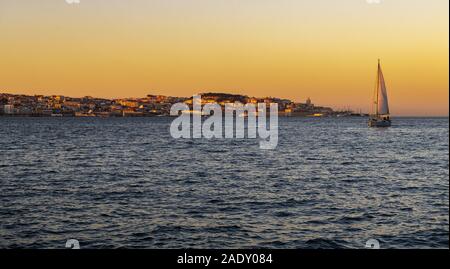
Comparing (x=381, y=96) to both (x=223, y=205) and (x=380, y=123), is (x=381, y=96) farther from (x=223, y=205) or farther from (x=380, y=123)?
(x=223, y=205)

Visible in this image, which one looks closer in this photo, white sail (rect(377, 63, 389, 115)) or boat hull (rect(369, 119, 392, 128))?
white sail (rect(377, 63, 389, 115))

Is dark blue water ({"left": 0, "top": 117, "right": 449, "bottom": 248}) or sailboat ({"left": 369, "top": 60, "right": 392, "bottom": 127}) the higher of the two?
sailboat ({"left": 369, "top": 60, "right": 392, "bottom": 127})

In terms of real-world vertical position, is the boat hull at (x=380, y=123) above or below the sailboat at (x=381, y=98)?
below

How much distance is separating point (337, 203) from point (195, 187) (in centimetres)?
822

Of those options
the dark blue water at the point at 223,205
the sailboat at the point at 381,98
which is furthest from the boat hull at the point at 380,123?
the dark blue water at the point at 223,205

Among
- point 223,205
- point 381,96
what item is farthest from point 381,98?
point 223,205

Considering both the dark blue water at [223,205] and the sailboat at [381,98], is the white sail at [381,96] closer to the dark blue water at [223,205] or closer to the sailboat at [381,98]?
the sailboat at [381,98]

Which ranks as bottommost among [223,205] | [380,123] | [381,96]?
[223,205]

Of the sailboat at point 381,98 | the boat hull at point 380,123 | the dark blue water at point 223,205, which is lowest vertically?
the dark blue water at point 223,205

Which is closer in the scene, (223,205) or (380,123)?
(223,205)

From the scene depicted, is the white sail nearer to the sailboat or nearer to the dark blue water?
the sailboat

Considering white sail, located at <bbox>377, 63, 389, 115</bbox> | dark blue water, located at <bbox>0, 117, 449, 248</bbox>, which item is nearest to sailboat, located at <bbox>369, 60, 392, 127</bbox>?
white sail, located at <bbox>377, 63, 389, 115</bbox>

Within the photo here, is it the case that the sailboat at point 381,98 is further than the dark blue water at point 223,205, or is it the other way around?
the sailboat at point 381,98

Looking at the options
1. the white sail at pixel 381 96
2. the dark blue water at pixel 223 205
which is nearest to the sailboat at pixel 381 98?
the white sail at pixel 381 96
